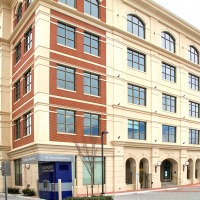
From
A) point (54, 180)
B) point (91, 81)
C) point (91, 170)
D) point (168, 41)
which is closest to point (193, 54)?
point (168, 41)

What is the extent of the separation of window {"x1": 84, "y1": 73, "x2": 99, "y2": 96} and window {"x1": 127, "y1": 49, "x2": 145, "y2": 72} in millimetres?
5285

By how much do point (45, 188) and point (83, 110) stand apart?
7.83m

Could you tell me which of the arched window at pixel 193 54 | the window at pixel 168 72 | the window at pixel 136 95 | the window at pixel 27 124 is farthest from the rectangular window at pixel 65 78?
the arched window at pixel 193 54

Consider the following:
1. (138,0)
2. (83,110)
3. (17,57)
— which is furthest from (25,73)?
(138,0)

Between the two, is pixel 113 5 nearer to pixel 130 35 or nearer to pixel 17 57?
pixel 130 35

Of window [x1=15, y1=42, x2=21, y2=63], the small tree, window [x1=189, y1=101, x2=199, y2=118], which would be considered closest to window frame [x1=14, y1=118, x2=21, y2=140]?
window [x1=15, y1=42, x2=21, y2=63]

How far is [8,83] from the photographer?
3819 cm

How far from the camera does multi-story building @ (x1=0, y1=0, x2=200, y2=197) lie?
3005cm

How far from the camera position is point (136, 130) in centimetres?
3672

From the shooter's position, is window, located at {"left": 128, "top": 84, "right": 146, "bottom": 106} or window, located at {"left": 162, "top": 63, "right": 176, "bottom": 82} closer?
window, located at {"left": 128, "top": 84, "right": 146, "bottom": 106}

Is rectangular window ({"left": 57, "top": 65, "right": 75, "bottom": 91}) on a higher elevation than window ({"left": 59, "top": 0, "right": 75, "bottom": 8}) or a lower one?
lower

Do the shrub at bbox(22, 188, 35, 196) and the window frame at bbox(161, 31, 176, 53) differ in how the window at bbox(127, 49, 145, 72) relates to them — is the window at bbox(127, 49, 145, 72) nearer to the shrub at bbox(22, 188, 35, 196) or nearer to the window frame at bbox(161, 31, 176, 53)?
the window frame at bbox(161, 31, 176, 53)

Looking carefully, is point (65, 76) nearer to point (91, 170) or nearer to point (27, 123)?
point (27, 123)

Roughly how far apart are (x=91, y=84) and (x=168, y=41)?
561 inches
